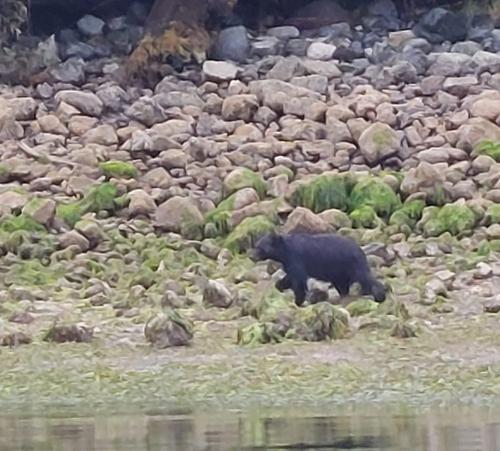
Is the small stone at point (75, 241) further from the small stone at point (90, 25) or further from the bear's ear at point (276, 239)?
the small stone at point (90, 25)

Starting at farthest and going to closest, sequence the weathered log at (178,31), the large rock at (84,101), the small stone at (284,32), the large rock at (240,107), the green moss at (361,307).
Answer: the small stone at (284,32) < the weathered log at (178,31) < the large rock at (84,101) < the large rock at (240,107) < the green moss at (361,307)

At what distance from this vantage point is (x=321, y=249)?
16312 millimetres

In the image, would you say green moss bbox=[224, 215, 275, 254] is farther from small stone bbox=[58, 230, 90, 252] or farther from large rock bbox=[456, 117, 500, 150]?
large rock bbox=[456, 117, 500, 150]

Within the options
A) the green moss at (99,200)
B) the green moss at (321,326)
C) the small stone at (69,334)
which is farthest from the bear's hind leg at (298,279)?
the green moss at (99,200)

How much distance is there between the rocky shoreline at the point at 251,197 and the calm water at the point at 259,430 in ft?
4.55

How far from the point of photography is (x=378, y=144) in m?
20.5

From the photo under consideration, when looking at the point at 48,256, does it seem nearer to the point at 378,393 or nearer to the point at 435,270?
the point at 435,270

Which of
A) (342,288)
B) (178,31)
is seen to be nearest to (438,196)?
(342,288)

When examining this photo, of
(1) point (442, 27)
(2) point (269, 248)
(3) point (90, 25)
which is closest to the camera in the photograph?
(2) point (269, 248)

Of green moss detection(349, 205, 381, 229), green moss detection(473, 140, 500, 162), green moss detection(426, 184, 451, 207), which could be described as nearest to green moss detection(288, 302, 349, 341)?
green moss detection(349, 205, 381, 229)

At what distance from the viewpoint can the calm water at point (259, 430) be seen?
9.35m

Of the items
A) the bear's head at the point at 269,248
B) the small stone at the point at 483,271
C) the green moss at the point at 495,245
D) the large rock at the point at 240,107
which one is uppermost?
the large rock at the point at 240,107

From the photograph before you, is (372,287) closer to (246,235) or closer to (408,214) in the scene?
(246,235)

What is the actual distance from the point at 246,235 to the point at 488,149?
10.8ft
